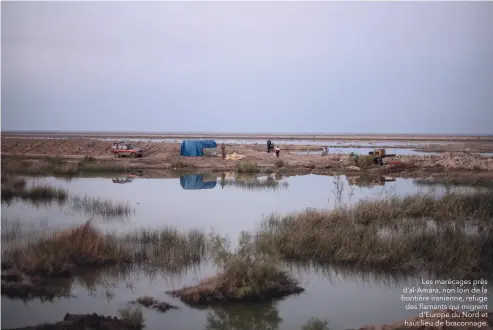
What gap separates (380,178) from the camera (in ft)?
81.4

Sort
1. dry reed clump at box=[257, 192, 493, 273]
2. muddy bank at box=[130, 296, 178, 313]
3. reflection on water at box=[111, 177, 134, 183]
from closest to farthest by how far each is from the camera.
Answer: muddy bank at box=[130, 296, 178, 313]
dry reed clump at box=[257, 192, 493, 273]
reflection on water at box=[111, 177, 134, 183]

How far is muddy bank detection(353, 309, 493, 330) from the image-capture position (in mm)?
6094

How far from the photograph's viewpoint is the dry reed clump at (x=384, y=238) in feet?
29.6

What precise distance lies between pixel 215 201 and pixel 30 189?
6248mm

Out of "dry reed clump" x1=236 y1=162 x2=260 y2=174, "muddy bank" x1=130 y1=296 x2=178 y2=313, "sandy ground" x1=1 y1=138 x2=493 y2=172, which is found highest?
"sandy ground" x1=1 y1=138 x2=493 y2=172

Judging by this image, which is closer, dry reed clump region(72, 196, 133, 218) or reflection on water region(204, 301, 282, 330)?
reflection on water region(204, 301, 282, 330)

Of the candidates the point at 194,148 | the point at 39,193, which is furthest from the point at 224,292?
the point at 194,148

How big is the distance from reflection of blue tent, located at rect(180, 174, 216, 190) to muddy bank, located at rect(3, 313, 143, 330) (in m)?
14.0

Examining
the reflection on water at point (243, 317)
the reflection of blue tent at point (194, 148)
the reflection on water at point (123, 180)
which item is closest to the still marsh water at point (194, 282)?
the reflection on water at point (243, 317)

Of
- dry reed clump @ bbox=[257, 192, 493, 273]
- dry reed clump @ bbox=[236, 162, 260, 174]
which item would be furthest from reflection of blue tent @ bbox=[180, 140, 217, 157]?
dry reed clump @ bbox=[257, 192, 493, 273]

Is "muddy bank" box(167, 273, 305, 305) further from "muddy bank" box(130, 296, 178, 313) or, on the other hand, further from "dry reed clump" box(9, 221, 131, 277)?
"dry reed clump" box(9, 221, 131, 277)

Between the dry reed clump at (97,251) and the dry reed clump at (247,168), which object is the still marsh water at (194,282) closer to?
the dry reed clump at (97,251)

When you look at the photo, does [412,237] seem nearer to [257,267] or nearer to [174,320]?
[257,267]

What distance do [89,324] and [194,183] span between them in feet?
52.7
